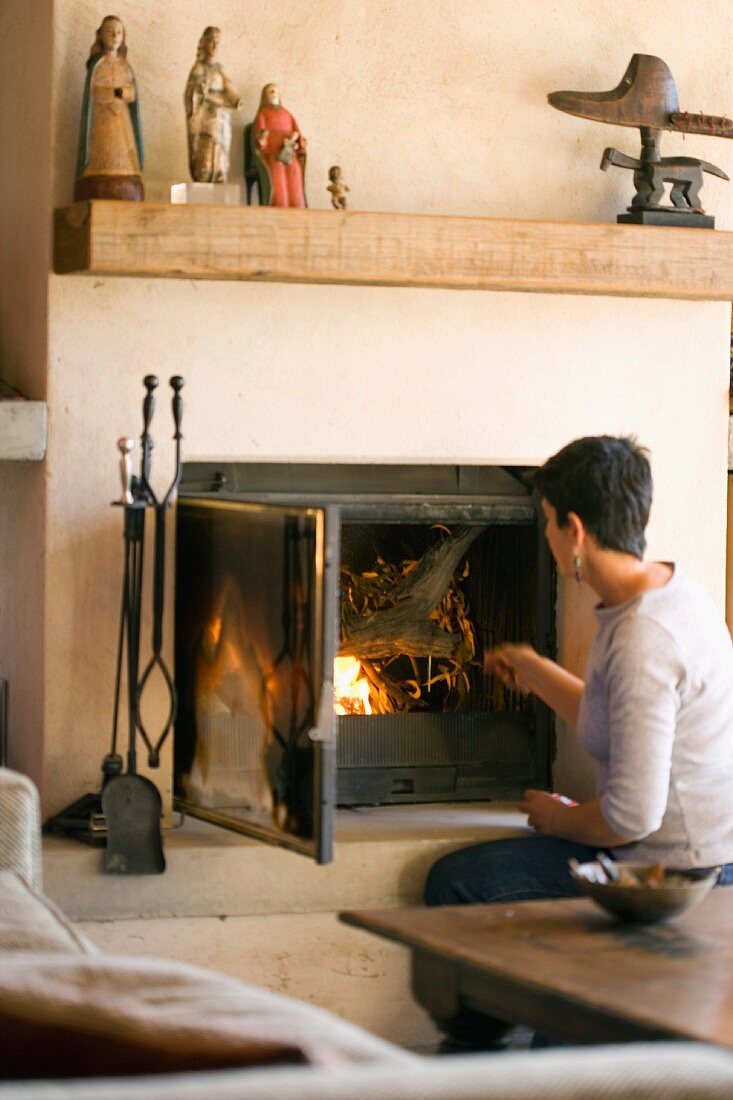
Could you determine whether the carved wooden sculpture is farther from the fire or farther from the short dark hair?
the fire

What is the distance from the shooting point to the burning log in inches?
135

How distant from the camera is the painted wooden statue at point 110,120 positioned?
286 cm

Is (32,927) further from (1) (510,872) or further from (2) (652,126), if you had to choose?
Answer: (2) (652,126)

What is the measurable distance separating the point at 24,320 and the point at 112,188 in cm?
42

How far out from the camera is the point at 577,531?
2.64m

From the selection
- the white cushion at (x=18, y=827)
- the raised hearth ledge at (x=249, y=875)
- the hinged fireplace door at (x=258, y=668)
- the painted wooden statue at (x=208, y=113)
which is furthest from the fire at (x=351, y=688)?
the white cushion at (x=18, y=827)

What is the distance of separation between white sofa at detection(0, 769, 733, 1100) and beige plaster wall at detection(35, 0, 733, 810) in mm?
1893

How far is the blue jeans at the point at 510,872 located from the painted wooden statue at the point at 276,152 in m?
1.25

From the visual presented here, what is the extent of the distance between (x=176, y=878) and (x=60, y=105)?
1.45m

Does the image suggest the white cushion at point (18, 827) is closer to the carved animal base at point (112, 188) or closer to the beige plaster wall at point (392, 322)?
the beige plaster wall at point (392, 322)

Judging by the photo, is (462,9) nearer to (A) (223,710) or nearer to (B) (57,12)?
(B) (57,12)

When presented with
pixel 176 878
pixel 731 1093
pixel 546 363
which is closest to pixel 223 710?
pixel 176 878

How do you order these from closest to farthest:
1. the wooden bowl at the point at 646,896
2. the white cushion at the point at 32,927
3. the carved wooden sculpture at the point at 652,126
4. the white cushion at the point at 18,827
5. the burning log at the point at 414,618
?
the white cushion at the point at 32,927, the wooden bowl at the point at 646,896, the white cushion at the point at 18,827, the carved wooden sculpture at the point at 652,126, the burning log at the point at 414,618

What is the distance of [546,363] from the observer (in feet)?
10.6
